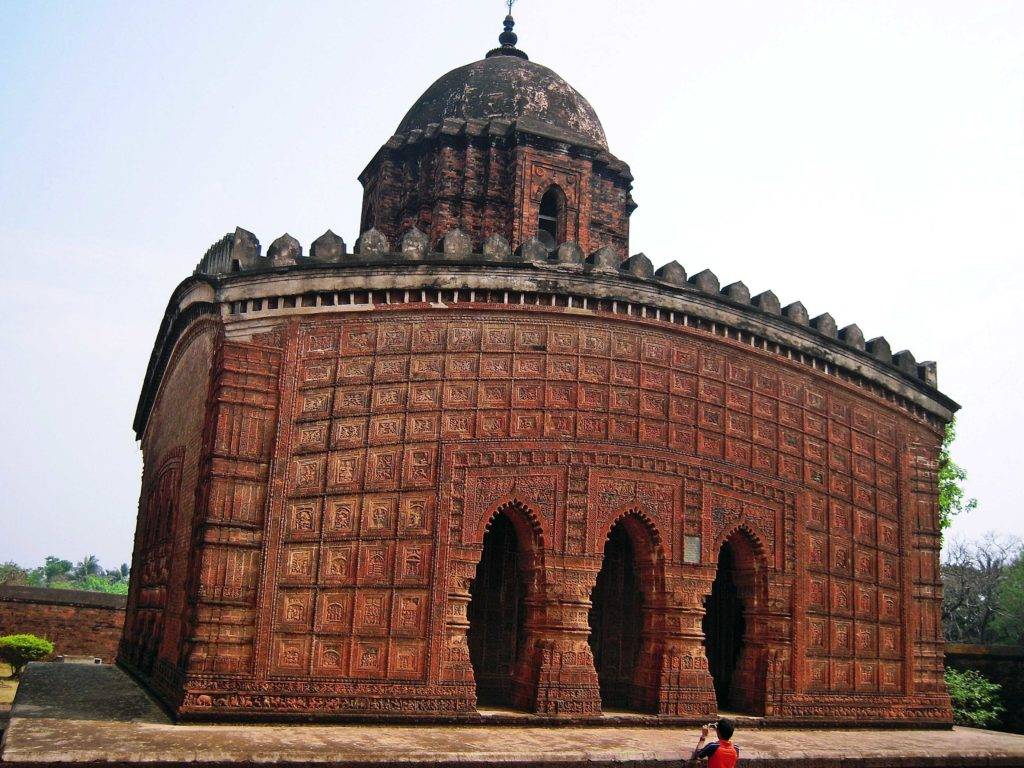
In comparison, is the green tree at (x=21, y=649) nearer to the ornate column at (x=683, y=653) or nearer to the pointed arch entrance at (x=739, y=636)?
the pointed arch entrance at (x=739, y=636)

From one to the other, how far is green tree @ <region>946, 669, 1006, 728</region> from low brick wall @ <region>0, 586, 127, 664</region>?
19.2 m

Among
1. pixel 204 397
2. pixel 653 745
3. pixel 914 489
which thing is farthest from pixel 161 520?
pixel 914 489

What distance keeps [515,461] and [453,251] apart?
274cm

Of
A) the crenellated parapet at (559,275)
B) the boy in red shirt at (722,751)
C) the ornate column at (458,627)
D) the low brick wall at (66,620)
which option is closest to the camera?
the boy in red shirt at (722,751)

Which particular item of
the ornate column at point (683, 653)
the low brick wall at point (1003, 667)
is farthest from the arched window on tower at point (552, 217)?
the low brick wall at point (1003, 667)

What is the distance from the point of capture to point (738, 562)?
45.9ft

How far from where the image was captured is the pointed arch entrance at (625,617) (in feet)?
42.5

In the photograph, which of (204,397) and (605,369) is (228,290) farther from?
(605,369)

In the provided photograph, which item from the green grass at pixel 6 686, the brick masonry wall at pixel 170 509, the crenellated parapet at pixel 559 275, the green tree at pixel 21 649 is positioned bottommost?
the green grass at pixel 6 686

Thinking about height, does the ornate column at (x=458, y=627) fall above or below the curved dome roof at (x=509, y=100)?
below

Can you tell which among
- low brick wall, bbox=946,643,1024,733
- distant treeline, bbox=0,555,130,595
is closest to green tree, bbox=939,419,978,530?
low brick wall, bbox=946,643,1024,733

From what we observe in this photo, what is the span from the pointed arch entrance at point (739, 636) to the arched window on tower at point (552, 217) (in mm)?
5992

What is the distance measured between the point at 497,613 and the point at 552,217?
7.01 m

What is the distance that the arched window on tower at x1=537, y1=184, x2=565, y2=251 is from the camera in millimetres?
17109
